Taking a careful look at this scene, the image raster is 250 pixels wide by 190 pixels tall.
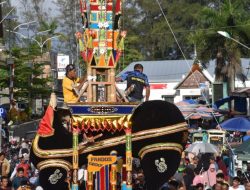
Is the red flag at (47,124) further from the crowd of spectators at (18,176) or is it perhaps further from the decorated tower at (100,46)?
the crowd of spectators at (18,176)

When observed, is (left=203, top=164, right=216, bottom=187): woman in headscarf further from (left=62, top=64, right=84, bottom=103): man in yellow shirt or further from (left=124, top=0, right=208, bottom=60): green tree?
(left=124, top=0, right=208, bottom=60): green tree

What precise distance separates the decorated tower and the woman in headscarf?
5.26 m

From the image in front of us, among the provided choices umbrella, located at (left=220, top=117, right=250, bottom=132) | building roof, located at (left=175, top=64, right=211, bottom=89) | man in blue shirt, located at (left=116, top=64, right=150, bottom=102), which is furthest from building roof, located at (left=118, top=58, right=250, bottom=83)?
man in blue shirt, located at (left=116, top=64, right=150, bottom=102)

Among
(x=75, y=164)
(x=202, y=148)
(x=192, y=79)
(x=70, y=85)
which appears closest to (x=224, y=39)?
(x=192, y=79)

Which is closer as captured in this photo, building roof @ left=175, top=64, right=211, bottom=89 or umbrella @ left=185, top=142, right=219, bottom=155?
umbrella @ left=185, top=142, right=219, bottom=155

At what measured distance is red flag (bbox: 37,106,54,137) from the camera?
15.5m

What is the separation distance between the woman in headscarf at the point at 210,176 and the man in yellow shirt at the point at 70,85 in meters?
5.30

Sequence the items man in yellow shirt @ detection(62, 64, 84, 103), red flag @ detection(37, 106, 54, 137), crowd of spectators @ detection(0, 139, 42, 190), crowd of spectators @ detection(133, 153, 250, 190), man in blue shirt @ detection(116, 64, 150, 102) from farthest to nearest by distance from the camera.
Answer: crowd of spectators @ detection(0, 139, 42, 190) < crowd of spectators @ detection(133, 153, 250, 190) < man in blue shirt @ detection(116, 64, 150, 102) < man in yellow shirt @ detection(62, 64, 84, 103) < red flag @ detection(37, 106, 54, 137)

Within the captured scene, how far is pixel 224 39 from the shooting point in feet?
158

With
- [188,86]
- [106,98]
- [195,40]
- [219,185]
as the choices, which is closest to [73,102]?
[106,98]

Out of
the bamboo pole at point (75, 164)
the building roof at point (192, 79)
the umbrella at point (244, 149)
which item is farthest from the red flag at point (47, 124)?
the building roof at point (192, 79)

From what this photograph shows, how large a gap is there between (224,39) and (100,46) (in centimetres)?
3341

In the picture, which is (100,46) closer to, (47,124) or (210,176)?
(47,124)

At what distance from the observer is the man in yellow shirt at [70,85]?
15.7 metres
